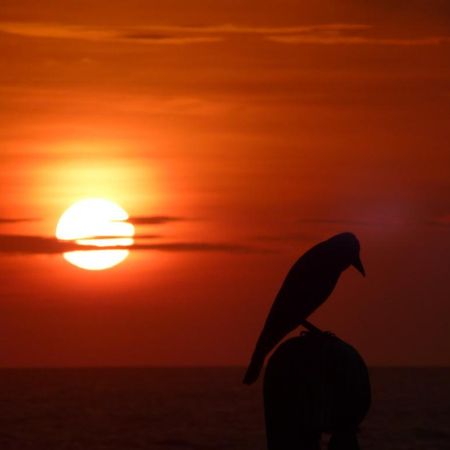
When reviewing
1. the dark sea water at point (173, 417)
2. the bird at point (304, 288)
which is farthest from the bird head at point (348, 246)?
the dark sea water at point (173, 417)

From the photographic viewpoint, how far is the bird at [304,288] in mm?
10344

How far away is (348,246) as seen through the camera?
10805mm

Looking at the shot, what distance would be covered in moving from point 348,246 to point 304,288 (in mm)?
482

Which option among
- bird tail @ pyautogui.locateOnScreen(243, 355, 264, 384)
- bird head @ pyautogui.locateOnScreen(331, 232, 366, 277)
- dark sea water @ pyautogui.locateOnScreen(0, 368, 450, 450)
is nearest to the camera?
bird tail @ pyautogui.locateOnScreen(243, 355, 264, 384)

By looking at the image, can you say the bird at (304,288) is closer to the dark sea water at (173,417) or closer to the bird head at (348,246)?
the bird head at (348,246)

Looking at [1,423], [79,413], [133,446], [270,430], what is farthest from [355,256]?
[79,413]

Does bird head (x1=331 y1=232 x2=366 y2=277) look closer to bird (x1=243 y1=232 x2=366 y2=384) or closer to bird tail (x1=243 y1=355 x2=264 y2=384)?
bird (x1=243 y1=232 x2=366 y2=384)

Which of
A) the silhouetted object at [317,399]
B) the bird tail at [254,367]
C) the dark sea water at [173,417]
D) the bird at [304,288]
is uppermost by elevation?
the dark sea water at [173,417]

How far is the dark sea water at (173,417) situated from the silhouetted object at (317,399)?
58123 mm

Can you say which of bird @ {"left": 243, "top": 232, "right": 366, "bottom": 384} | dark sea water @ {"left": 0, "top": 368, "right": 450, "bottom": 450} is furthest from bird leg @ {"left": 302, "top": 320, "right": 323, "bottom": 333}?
dark sea water @ {"left": 0, "top": 368, "right": 450, "bottom": 450}

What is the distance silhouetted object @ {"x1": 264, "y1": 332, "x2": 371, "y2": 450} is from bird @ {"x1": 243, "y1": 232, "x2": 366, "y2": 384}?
1.90 feet

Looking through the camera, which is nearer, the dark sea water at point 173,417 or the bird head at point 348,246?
the bird head at point 348,246

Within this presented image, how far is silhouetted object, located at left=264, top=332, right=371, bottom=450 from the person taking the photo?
950 cm

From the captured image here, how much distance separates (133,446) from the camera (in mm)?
81500
